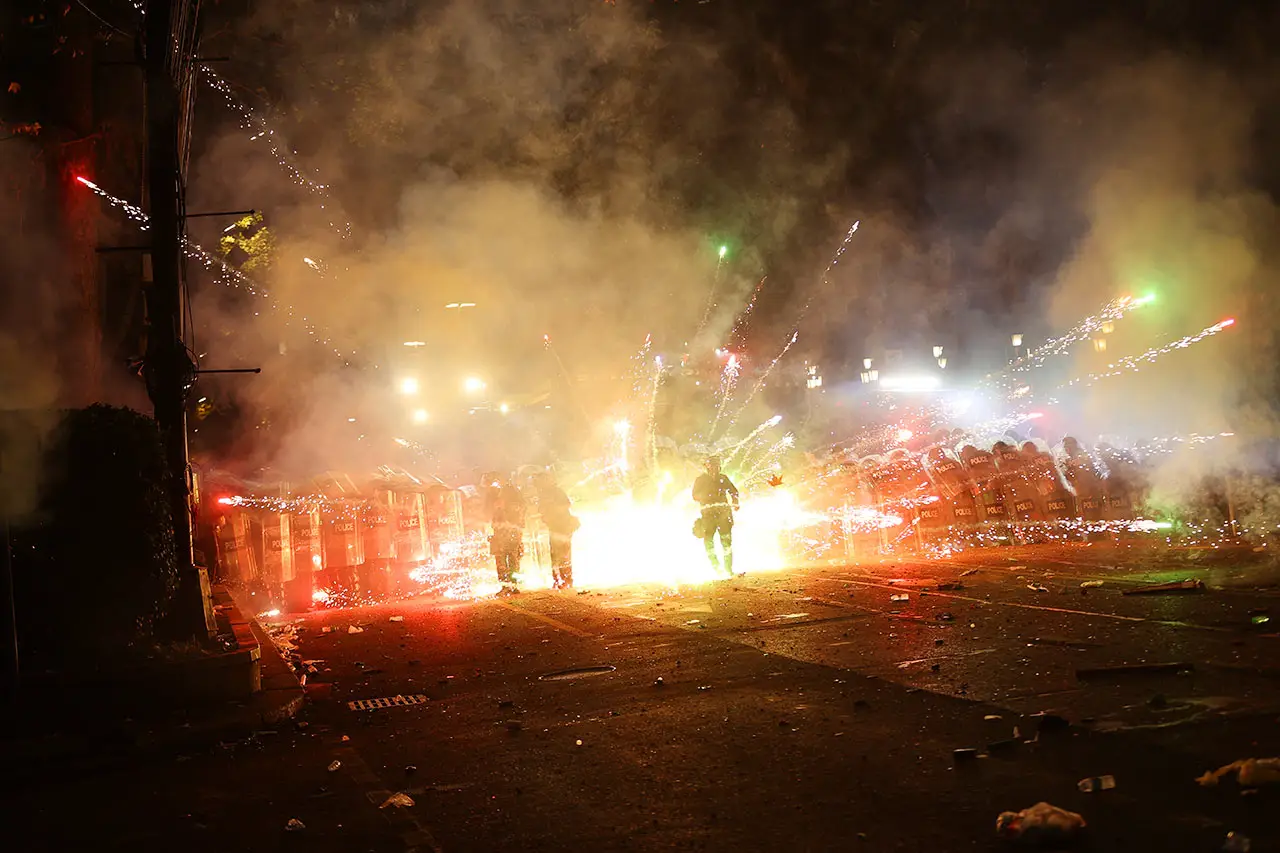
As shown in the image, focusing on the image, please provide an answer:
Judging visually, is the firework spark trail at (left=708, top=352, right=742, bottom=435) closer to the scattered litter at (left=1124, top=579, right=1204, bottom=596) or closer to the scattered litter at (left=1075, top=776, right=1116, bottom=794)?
the scattered litter at (left=1124, top=579, right=1204, bottom=596)

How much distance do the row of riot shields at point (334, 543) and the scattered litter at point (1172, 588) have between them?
10.4 metres

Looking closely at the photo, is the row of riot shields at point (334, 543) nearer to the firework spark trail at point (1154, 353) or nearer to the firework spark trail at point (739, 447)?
the firework spark trail at point (739, 447)

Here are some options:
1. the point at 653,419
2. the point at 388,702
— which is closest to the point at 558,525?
the point at 388,702

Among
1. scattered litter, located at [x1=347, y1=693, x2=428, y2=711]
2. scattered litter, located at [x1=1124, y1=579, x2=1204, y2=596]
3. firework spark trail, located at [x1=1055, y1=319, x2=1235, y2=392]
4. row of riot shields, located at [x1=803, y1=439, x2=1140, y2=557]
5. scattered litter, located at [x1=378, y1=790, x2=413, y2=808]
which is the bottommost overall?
scattered litter, located at [x1=378, y1=790, x2=413, y2=808]

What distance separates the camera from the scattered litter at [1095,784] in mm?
3205

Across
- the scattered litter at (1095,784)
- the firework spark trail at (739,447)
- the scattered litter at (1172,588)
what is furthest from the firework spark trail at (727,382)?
the scattered litter at (1095,784)

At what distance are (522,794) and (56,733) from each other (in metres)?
3.03

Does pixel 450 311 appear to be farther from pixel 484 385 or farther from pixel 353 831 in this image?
pixel 353 831

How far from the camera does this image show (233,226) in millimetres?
16875

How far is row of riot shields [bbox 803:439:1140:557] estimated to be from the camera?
13977mm

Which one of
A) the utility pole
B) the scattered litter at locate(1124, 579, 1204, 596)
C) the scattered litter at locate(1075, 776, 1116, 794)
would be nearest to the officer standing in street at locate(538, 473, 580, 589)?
the utility pole

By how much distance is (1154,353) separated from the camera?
20.6 m

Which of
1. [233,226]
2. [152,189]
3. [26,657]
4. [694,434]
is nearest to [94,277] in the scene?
[233,226]

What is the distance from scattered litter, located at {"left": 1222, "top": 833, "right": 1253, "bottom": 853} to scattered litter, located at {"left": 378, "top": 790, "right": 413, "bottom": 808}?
287 cm
